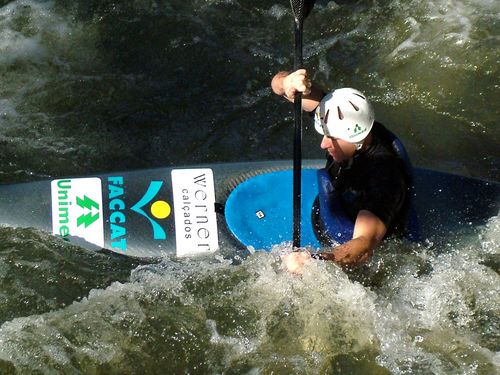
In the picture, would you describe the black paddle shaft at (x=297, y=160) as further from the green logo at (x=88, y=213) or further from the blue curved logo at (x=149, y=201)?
the green logo at (x=88, y=213)

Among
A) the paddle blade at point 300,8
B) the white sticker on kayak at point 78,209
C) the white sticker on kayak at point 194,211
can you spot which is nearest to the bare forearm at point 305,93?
the paddle blade at point 300,8

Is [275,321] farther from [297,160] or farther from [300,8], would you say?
[300,8]

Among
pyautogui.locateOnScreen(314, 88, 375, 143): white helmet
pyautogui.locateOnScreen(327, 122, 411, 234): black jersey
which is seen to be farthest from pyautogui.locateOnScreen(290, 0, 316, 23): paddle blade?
pyautogui.locateOnScreen(327, 122, 411, 234): black jersey

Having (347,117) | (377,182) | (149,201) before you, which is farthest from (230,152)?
(377,182)

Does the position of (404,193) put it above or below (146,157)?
above

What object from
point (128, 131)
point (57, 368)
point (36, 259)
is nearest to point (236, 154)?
point (128, 131)

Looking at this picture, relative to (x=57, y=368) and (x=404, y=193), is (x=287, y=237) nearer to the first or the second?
(x=404, y=193)

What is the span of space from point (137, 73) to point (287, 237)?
8.62 ft

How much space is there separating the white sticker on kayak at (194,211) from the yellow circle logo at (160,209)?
50 millimetres

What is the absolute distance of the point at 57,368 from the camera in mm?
4734

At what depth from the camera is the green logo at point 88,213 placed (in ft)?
17.6

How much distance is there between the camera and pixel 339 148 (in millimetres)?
4750

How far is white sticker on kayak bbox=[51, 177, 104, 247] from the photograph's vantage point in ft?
17.5

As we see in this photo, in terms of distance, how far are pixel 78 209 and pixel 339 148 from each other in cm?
170
